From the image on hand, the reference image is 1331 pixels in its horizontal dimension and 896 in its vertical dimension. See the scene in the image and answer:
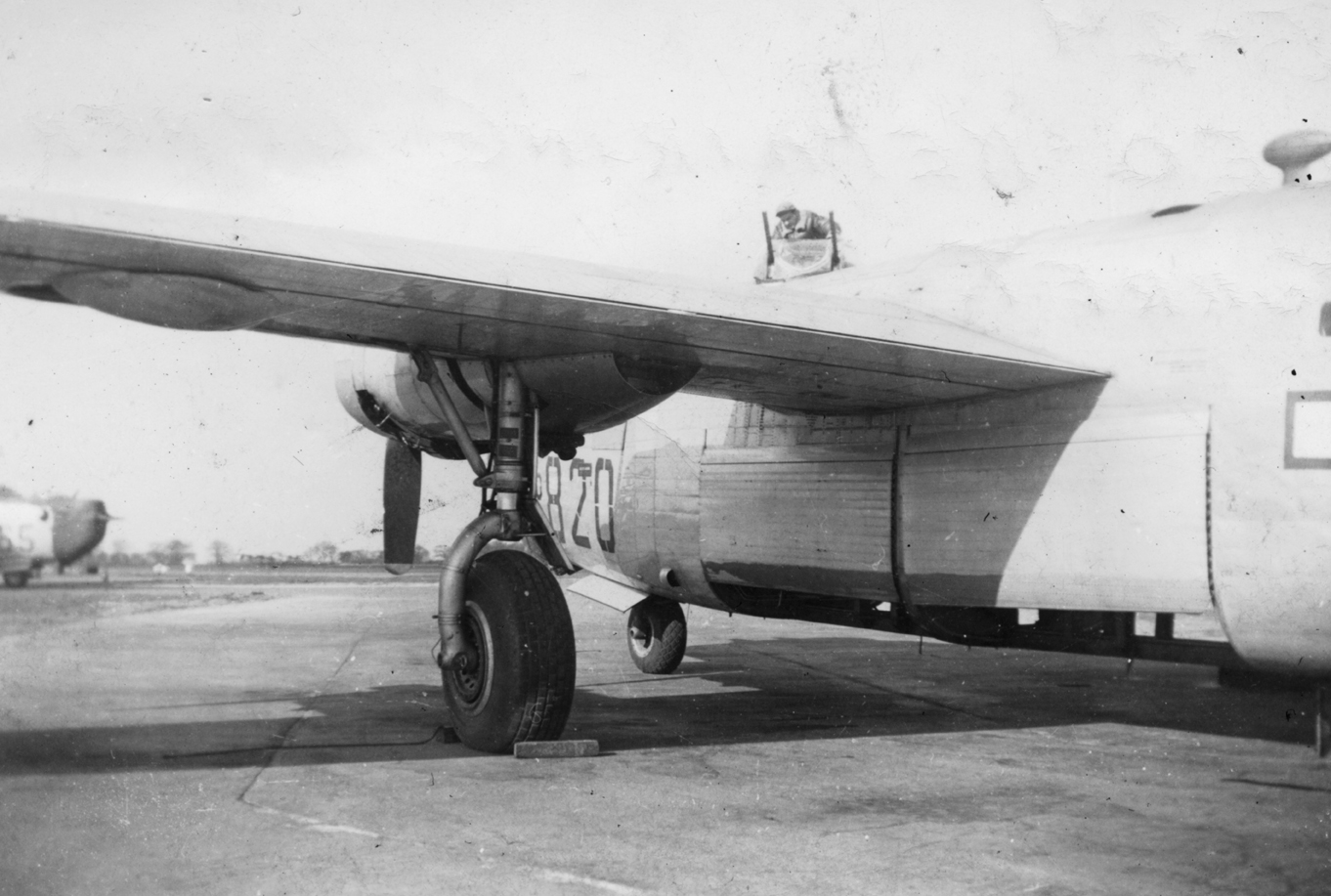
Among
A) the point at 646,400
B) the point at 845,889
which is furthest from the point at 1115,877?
the point at 646,400

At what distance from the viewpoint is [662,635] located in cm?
1034

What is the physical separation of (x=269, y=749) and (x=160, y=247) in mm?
2922

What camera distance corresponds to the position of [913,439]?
686cm

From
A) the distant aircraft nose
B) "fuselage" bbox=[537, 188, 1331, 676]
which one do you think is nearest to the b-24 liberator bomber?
"fuselage" bbox=[537, 188, 1331, 676]

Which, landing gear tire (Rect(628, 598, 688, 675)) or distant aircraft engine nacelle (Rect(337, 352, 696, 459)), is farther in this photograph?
landing gear tire (Rect(628, 598, 688, 675))

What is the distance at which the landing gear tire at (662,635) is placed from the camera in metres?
10.4

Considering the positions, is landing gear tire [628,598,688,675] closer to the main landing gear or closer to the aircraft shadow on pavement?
the aircraft shadow on pavement

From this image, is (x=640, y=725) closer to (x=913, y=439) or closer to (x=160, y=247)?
(x=913, y=439)

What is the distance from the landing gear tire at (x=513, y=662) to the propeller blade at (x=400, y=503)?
6.21 ft

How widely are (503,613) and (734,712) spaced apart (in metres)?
2.30

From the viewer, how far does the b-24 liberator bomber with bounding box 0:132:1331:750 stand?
500 centimetres

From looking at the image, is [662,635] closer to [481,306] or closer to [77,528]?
[481,306]

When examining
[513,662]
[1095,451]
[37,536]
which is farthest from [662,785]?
[37,536]

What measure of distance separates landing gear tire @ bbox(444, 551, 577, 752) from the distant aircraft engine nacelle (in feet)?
3.28
